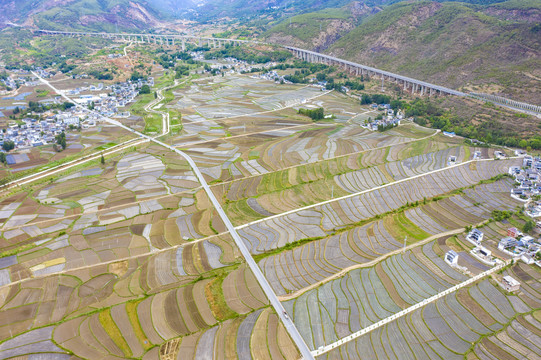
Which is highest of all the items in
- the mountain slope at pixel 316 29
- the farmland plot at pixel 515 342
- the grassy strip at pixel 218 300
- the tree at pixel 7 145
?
the mountain slope at pixel 316 29

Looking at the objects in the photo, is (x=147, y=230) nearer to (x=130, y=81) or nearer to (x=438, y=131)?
(x=438, y=131)

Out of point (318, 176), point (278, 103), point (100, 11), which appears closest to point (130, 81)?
point (278, 103)

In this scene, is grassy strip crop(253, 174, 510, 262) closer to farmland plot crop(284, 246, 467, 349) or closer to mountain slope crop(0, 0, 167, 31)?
farmland plot crop(284, 246, 467, 349)

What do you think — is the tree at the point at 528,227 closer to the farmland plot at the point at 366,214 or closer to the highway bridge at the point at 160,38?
the farmland plot at the point at 366,214

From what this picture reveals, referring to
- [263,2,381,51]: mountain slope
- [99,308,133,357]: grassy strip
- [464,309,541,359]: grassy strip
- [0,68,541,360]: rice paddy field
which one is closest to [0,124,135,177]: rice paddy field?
[0,68,541,360]: rice paddy field

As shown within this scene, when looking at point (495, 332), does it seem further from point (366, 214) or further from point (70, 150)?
point (70, 150)

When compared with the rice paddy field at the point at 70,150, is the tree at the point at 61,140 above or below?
above

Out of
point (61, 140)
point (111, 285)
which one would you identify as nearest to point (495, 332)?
point (111, 285)

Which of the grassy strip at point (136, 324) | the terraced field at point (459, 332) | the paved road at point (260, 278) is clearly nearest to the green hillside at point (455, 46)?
the terraced field at point (459, 332)
